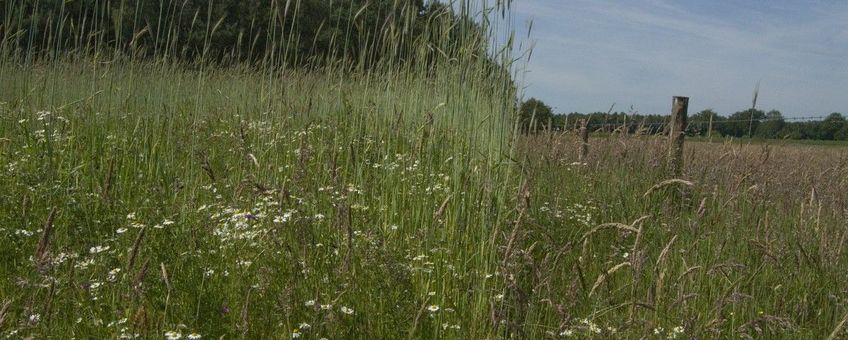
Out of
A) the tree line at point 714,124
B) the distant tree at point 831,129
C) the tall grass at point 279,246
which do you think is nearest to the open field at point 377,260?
the tall grass at point 279,246

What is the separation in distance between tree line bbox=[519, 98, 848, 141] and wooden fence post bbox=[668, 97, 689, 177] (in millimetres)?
102

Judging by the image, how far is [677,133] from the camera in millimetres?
6887

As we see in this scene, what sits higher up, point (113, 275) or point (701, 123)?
point (701, 123)

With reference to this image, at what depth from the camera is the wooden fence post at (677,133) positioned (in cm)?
651

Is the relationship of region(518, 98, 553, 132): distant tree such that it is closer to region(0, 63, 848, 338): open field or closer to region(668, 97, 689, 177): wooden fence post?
region(0, 63, 848, 338): open field

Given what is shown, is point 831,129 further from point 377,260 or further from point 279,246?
point 279,246

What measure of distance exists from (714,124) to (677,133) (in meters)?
4.79

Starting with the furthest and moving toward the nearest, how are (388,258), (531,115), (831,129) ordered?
(831,129) < (531,115) < (388,258)

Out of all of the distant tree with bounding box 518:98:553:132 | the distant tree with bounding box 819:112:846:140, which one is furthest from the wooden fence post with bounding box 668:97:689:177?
the distant tree with bounding box 819:112:846:140

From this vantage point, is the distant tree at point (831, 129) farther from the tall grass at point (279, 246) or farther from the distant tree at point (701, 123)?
the tall grass at point (279, 246)

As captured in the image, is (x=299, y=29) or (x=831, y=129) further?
(x=831, y=129)

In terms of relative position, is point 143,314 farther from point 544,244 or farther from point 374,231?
point 544,244

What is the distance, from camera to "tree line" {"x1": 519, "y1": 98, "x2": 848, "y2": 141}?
650cm

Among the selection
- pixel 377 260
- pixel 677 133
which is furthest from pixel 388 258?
pixel 677 133
